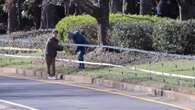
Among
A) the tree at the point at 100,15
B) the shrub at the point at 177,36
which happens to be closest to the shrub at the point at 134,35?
the shrub at the point at 177,36

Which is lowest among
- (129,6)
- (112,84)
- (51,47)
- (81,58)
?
(112,84)

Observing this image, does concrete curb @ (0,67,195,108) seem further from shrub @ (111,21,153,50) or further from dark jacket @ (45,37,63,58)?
shrub @ (111,21,153,50)

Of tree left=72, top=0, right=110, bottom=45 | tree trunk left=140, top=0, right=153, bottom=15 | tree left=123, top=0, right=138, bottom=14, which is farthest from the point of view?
tree left=123, top=0, right=138, bottom=14

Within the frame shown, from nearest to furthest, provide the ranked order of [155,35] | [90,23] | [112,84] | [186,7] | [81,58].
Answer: [112,84], [81,58], [155,35], [90,23], [186,7]

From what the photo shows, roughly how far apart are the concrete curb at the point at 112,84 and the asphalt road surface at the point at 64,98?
0.91 metres

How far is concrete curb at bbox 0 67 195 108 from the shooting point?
17344 millimetres

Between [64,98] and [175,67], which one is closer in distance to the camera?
[64,98]

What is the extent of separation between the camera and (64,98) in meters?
17.8

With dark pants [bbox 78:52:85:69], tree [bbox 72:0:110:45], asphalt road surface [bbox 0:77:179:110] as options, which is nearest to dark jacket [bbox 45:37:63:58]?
dark pants [bbox 78:52:85:69]

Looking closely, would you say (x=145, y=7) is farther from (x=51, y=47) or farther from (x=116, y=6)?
(x=51, y=47)

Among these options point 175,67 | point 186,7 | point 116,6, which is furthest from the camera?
point 116,6

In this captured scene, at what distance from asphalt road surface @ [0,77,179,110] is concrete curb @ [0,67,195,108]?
2.99ft

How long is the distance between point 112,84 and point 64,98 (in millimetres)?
3037

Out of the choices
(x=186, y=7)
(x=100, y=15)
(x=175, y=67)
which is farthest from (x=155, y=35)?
(x=186, y=7)
